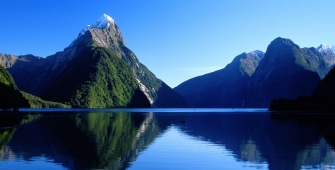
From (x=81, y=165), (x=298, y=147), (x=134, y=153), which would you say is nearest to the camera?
(x=81, y=165)

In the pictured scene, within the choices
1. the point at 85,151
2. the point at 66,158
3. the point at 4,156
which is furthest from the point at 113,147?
the point at 4,156

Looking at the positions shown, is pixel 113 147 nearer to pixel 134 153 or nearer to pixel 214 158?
pixel 134 153

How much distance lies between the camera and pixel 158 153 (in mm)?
44125

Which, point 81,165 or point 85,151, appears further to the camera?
point 85,151

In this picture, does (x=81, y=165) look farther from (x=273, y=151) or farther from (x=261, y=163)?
(x=273, y=151)

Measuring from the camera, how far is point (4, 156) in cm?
3847

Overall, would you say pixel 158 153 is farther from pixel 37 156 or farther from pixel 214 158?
pixel 37 156

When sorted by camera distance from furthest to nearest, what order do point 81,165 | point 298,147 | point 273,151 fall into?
point 298,147, point 273,151, point 81,165

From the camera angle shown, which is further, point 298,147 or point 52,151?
point 298,147

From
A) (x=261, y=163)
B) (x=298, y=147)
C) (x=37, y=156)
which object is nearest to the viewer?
(x=261, y=163)

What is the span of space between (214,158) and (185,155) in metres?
3.96

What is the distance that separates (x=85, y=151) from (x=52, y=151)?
4087 millimetres

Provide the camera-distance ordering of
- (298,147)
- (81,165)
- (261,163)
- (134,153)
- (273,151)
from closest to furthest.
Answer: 1. (81,165)
2. (261,163)
3. (134,153)
4. (273,151)
5. (298,147)

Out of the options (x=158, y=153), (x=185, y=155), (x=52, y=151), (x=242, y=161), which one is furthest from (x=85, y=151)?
(x=242, y=161)
